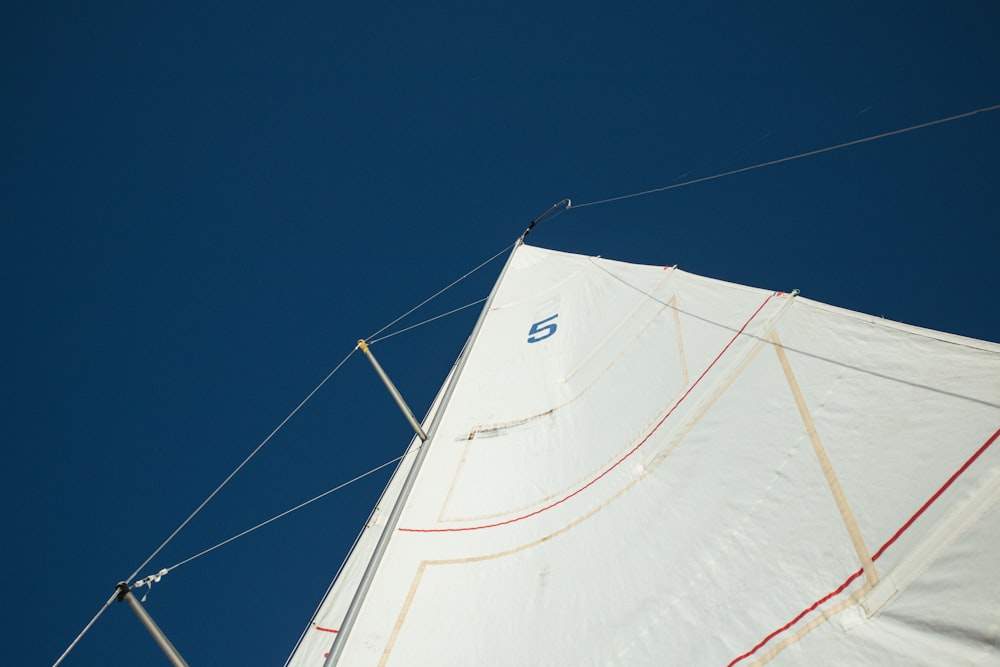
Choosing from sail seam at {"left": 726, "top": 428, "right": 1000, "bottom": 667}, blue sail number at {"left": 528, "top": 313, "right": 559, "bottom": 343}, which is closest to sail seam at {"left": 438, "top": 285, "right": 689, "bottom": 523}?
blue sail number at {"left": 528, "top": 313, "right": 559, "bottom": 343}

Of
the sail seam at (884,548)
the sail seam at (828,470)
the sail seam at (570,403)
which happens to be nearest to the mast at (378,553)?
the sail seam at (570,403)

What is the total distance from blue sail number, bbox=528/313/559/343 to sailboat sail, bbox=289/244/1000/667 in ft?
3.31

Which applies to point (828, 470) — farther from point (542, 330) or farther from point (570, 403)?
point (542, 330)

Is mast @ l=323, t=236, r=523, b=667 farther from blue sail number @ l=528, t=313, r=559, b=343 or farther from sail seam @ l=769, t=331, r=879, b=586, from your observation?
sail seam @ l=769, t=331, r=879, b=586

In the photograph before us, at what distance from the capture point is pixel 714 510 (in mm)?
2053

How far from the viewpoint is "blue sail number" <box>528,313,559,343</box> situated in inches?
197

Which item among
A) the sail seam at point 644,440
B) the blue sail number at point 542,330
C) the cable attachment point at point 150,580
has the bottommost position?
the sail seam at point 644,440

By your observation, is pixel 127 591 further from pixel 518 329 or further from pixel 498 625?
pixel 518 329

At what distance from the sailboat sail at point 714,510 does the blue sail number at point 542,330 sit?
39.8 inches

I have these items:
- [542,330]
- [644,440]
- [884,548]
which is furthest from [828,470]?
[542,330]

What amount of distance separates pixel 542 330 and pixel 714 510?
10.5 feet

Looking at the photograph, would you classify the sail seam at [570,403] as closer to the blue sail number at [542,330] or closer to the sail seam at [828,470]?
the sail seam at [828,470]

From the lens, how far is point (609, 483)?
2.69m

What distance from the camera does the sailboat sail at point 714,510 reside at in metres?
1.39
